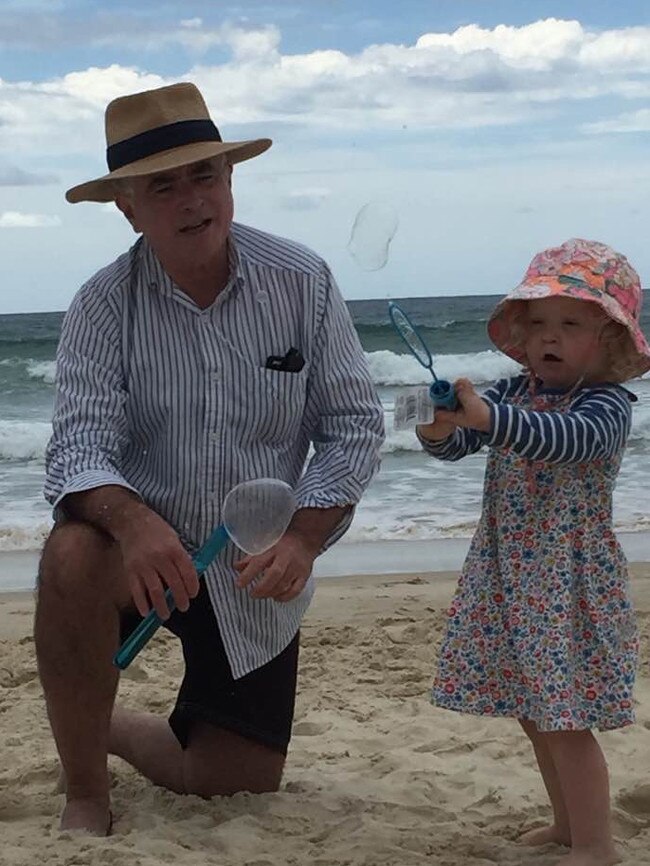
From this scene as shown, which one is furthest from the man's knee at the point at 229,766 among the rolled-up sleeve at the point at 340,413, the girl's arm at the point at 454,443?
the girl's arm at the point at 454,443

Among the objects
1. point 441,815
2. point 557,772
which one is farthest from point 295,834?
point 557,772

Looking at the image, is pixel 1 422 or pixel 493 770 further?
pixel 1 422

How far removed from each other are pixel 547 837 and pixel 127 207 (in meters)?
1.62

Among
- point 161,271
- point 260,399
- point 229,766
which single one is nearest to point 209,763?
point 229,766

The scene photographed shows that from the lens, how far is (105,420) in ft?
9.46

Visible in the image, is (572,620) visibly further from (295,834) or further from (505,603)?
(295,834)

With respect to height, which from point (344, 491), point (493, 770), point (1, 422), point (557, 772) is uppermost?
point (344, 491)

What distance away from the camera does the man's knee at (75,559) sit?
8.94 feet

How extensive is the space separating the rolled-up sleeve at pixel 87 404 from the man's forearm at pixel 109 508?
30 millimetres

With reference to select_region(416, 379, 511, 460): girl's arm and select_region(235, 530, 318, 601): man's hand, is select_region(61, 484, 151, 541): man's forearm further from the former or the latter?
select_region(416, 379, 511, 460): girl's arm

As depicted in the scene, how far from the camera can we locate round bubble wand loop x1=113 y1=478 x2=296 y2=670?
261cm

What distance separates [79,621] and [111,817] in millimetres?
A: 492

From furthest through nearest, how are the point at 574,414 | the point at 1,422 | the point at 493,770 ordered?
1. the point at 1,422
2. the point at 493,770
3. the point at 574,414

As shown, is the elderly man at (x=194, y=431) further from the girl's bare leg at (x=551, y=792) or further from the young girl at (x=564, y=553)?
the girl's bare leg at (x=551, y=792)
